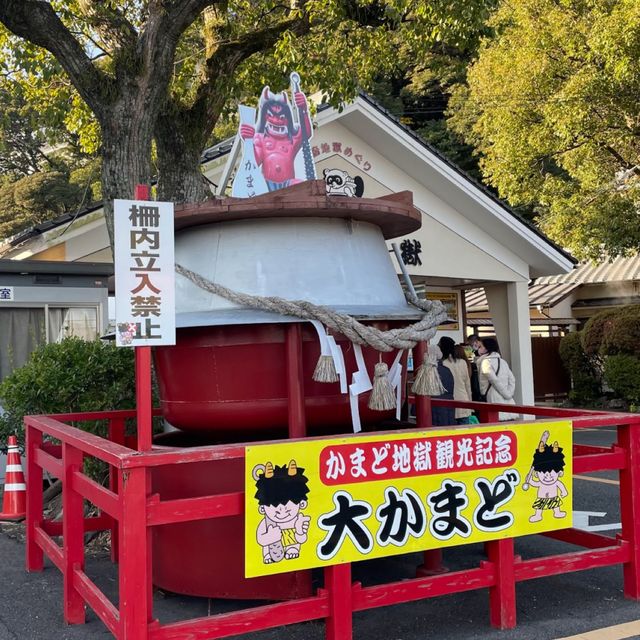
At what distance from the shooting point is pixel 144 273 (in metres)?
3.62

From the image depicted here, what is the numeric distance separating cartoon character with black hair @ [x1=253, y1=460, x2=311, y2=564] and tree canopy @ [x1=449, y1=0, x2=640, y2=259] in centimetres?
1247

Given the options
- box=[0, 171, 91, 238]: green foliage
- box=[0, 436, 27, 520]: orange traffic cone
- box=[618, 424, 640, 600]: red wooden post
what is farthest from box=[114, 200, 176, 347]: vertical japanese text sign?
box=[0, 171, 91, 238]: green foliage

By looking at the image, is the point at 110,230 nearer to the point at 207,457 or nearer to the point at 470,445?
the point at 207,457

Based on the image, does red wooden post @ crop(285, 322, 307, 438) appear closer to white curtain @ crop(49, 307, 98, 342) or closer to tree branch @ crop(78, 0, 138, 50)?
tree branch @ crop(78, 0, 138, 50)

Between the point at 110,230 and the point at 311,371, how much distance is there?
2.89m

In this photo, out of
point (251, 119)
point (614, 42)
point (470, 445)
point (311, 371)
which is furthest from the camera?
point (614, 42)

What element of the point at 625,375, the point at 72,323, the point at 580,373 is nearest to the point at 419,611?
the point at 72,323

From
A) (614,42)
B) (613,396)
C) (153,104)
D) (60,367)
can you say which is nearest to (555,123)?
(614,42)

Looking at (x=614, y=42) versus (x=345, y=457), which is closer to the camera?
(x=345, y=457)

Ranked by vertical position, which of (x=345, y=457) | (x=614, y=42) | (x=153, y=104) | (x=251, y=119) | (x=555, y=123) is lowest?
(x=345, y=457)

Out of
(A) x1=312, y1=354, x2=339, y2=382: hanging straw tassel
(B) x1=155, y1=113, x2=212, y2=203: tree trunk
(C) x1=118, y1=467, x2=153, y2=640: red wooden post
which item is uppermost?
(B) x1=155, y1=113, x2=212, y2=203: tree trunk

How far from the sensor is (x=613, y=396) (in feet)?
58.1

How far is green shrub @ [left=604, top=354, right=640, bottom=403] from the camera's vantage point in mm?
15914

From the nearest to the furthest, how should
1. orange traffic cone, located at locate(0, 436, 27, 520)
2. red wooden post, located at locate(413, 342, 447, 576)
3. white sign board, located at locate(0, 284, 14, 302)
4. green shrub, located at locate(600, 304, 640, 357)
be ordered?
1. red wooden post, located at locate(413, 342, 447, 576)
2. orange traffic cone, located at locate(0, 436, 27, 520)
3. white sign board, located at locate(0, 284, 14, 302)
4. green shrub, located at locate(600, 304, 640, 357)
